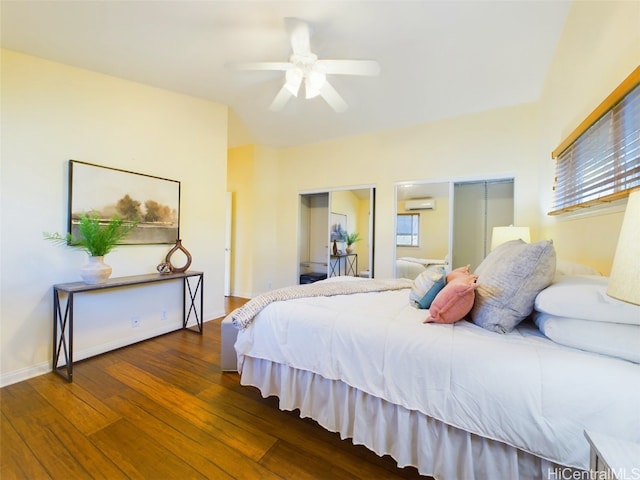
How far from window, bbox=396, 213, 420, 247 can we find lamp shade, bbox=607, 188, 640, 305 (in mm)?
3265

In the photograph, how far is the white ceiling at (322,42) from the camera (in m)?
1.94

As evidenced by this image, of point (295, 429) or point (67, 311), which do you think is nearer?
point (295, 429)

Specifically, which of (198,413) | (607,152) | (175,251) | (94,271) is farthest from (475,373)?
(175,251)

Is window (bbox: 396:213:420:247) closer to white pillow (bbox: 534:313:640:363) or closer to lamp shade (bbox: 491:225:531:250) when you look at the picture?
lamp shade (bbox: 491:225:531:250)

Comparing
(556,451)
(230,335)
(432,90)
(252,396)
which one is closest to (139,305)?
(230,335)

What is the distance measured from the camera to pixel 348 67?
2082 millimetres

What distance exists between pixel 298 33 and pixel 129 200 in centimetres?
233

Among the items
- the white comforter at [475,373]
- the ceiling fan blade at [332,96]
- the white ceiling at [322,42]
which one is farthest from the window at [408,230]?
the white comforter at [475,373]

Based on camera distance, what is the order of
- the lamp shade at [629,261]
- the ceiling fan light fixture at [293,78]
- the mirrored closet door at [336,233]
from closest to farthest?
the lamp shade at [629,261], the ceiling fan light fixture at [293,78], the mirrored closet door at [336,233]

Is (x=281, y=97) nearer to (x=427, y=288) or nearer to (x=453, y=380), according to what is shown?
(x=427, y=288)

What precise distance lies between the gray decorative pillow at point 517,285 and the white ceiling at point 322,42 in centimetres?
197

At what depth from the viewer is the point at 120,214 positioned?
→ 8.67 feet

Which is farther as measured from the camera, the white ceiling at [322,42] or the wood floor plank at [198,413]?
the white ceiling at [322,42]

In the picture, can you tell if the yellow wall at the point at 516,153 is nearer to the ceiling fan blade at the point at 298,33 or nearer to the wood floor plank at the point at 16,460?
the ceiling fan blade at the point at 298,33
